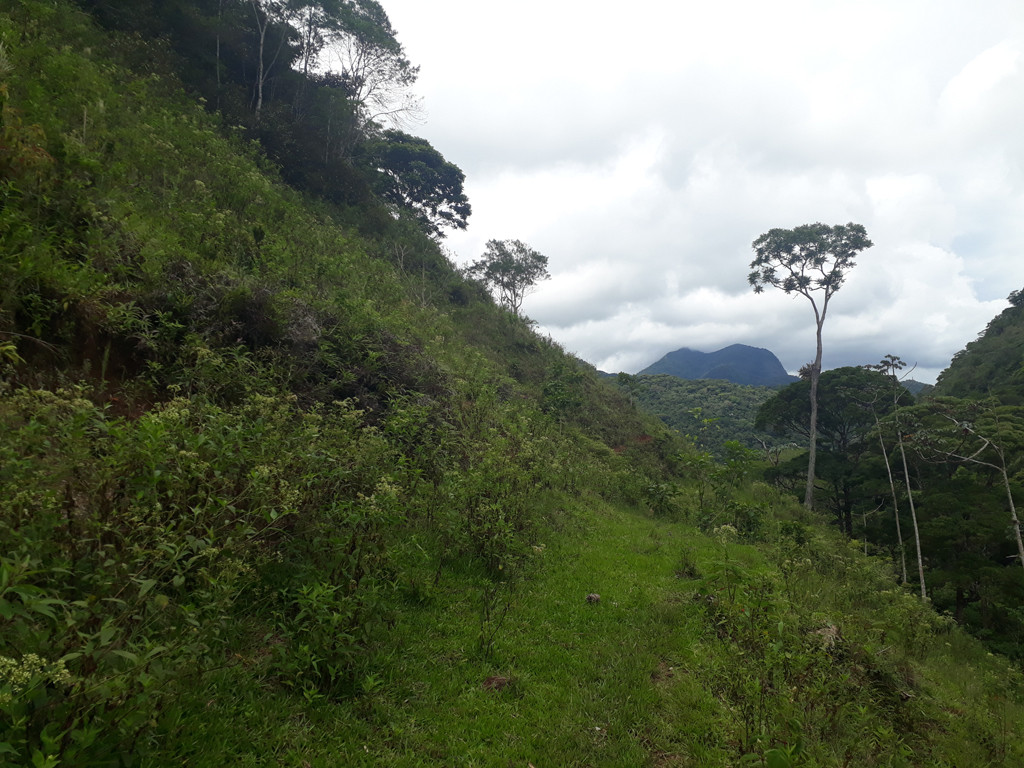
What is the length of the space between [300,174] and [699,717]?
2019cm

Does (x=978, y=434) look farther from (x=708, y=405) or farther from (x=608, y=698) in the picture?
(x=708, y=405)

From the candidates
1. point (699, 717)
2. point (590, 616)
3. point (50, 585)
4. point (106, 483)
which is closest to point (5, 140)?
point (106, 483)

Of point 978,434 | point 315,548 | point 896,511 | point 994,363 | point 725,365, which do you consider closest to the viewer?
point 315,548

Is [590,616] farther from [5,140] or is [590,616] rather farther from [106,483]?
[5,140]

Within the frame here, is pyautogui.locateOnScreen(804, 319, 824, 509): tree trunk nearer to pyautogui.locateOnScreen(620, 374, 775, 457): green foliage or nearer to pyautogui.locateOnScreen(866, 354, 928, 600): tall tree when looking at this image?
pyautogui.locateOnScreen(866, 354, 928, 600): tall tree

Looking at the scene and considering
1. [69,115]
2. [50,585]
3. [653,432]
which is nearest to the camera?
[50,585]

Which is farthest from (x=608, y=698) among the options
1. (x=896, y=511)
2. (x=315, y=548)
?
(x=896, y=511)

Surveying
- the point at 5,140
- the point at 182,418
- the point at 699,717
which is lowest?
the point at 699,717

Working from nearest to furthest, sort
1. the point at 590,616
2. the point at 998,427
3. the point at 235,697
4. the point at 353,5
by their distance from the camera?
the point at 235,697 → the point at 590,616 → the point at 998,427 → the point at 353,5

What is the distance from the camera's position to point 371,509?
11.9 ft

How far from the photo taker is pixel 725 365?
7962 centimetres

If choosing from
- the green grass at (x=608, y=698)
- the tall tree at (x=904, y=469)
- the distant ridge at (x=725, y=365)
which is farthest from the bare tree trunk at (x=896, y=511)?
the distant ridge at (x=725, y=365)

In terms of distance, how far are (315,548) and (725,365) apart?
282ft

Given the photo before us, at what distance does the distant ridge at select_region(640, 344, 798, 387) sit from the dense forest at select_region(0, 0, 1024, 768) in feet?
219
